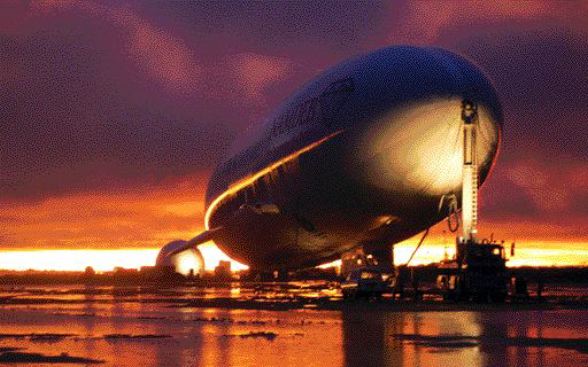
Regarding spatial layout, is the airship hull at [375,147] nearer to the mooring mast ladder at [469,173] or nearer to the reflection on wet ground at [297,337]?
the mooring mast ladder at [469,173]

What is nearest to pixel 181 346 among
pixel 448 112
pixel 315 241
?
pixel 448 112

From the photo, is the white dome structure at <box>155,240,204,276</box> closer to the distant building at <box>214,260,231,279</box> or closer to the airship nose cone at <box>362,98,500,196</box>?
the distant building at <box>214,260,231,279</box>

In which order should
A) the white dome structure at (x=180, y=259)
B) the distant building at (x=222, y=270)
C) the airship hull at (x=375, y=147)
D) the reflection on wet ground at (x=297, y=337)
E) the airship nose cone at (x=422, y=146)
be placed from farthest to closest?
the distant building at (x=222, y=270), the white dome structure at (x=180, y=259), the airship hull at (x=375, y=147), the airship nose cone at (x=422, y=146), the reflection on wet ground at (x=297, y=337)

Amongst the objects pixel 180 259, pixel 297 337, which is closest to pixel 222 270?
pixel 180 259

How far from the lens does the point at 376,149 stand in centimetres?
4378

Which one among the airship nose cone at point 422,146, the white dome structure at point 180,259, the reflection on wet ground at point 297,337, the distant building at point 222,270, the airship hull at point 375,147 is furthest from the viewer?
the distant building at point 222,270

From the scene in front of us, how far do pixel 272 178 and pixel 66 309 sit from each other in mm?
18907

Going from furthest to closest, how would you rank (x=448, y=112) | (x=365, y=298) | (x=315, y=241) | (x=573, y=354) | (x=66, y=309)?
(x=315, y=241) < (x=365, y=298) < (x=448, y=112) < (x=66, y=309) < (x=573, y=354)

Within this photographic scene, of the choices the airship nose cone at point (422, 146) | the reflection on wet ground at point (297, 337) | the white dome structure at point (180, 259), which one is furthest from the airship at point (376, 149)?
the white dome structure at point (180, 259)

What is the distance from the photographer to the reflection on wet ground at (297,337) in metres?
18.4

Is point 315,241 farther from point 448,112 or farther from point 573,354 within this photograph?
point 573,354

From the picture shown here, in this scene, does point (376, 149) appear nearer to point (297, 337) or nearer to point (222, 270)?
point (297, 337)

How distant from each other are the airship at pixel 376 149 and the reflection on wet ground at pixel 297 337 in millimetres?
8812

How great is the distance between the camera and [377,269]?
158ft
